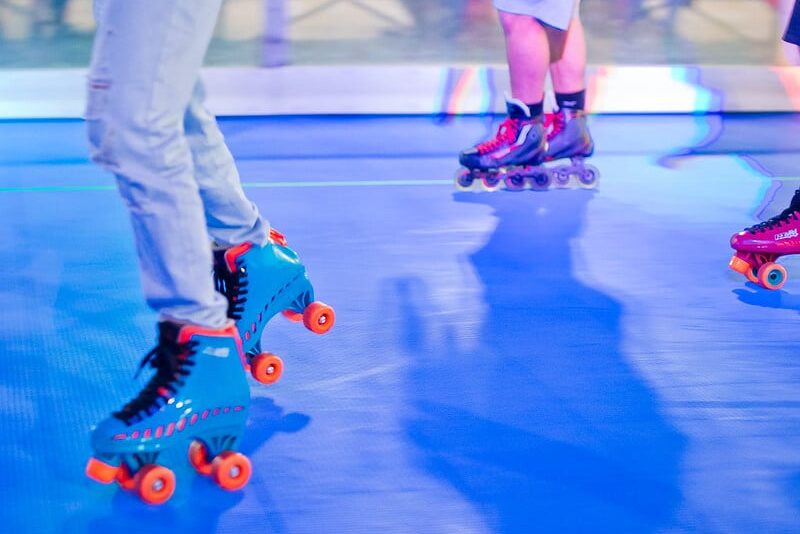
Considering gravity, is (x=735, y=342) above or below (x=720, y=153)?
above

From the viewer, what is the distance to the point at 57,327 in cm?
237

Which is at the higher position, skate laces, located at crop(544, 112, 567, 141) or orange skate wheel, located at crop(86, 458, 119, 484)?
orange skate wheel, located at crop(86, 458, 119, 484)

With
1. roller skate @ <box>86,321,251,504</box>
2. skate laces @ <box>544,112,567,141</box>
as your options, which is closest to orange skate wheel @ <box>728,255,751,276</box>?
skate laces @ <box>544,112,567,141</box>

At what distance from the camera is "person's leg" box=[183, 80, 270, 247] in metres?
1.84

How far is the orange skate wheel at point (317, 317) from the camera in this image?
2.11 meters

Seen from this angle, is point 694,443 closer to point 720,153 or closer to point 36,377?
point 36,377

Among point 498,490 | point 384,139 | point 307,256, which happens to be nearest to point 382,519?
point 498,490

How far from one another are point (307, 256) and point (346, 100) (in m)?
2.31

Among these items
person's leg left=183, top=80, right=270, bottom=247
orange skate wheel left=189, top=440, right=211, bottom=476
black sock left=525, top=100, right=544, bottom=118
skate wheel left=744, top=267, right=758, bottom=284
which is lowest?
black sock left=525, top=100, right=544, bottom=118

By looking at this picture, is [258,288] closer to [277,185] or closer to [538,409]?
[538,409]

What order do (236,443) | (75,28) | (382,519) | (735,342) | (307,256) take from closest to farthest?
(382,519) < (236,443) < (735,342) < (307,256) < (75,28)

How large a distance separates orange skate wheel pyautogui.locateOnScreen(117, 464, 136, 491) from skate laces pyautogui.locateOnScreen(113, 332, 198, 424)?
89 millimetres

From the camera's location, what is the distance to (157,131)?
5.12ft

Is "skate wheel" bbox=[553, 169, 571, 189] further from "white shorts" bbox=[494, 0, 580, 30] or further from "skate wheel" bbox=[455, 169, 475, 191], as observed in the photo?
"white shorts" bbox=[494, 0, 580, 30]
